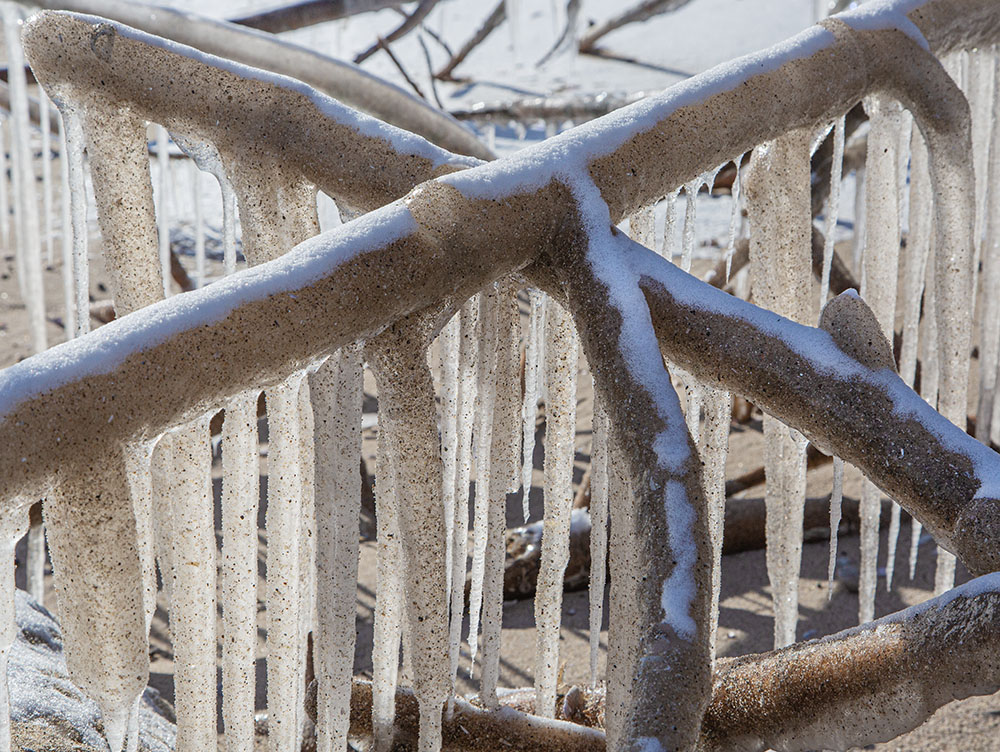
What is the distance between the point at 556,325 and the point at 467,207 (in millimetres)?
384

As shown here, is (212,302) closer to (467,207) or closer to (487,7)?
(467,207)

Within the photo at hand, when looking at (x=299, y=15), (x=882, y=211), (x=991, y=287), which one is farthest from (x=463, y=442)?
(x=299, y=15)

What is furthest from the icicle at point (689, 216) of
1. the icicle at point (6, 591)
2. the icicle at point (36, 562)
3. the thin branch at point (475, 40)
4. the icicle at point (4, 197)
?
the thin branch at point (475, 40)

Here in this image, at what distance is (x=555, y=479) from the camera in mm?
1530

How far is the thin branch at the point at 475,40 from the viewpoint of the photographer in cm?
Result: 734

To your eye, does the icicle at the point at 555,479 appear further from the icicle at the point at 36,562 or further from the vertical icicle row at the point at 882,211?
the icicle at the point at 36,562

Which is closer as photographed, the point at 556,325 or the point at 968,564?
the point at 968,564

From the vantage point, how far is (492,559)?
1.45m

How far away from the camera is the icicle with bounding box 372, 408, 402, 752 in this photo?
1.31 metres

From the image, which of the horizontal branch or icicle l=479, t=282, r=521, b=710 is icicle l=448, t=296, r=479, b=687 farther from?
the horizontal branch

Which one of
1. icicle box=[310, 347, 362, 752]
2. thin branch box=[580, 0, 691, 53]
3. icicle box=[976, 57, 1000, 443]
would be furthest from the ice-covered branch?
thin branch box=[580, 0, 691, 53]

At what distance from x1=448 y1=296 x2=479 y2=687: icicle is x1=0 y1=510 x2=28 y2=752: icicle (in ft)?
1.89

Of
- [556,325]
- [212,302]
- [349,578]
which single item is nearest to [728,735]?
[349,578]

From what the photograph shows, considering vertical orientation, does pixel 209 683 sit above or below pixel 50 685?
below
